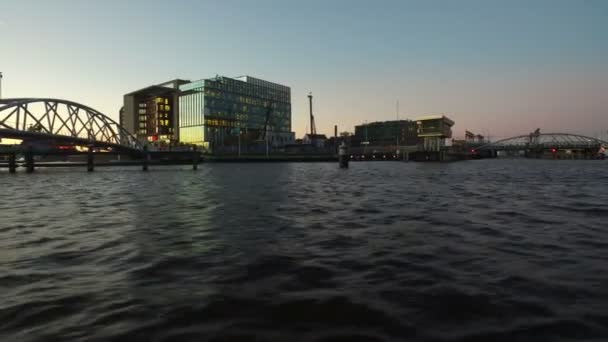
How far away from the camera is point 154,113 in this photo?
175m

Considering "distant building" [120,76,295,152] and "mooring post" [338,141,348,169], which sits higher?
"distant building" [120,76,295,152]

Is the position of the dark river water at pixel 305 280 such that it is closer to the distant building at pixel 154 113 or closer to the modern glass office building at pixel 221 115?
the modern glass office building at pixel 221 115

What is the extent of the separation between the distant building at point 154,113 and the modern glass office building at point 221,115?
7.91 metres

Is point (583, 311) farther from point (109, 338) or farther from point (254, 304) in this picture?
point (109, 338)

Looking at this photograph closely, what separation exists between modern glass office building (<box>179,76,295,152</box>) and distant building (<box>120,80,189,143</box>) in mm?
7914

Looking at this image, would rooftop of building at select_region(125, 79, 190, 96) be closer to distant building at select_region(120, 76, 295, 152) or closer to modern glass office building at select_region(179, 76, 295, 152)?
distant building at select_region(120, 76, 295, 152)

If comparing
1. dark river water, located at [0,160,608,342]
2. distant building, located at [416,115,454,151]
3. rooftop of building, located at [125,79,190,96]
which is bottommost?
A: dark river water, located at [0,160,608,342]

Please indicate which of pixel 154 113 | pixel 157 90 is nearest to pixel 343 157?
pixel 154 113

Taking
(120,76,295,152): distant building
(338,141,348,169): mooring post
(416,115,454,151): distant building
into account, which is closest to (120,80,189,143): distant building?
(120,76,295,152): distant building

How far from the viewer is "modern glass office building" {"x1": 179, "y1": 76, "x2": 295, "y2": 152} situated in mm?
157500

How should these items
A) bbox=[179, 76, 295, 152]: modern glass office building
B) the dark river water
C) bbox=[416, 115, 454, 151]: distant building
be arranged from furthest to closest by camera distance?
bbox=[416, 115, 454, 151]: distant building, bbox=[179, 76, 295, 152]: modern glass office building, the dark river water

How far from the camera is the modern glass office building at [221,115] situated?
158m

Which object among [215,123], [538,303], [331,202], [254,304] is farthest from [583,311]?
[215,123]

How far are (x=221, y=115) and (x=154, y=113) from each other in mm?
37335
